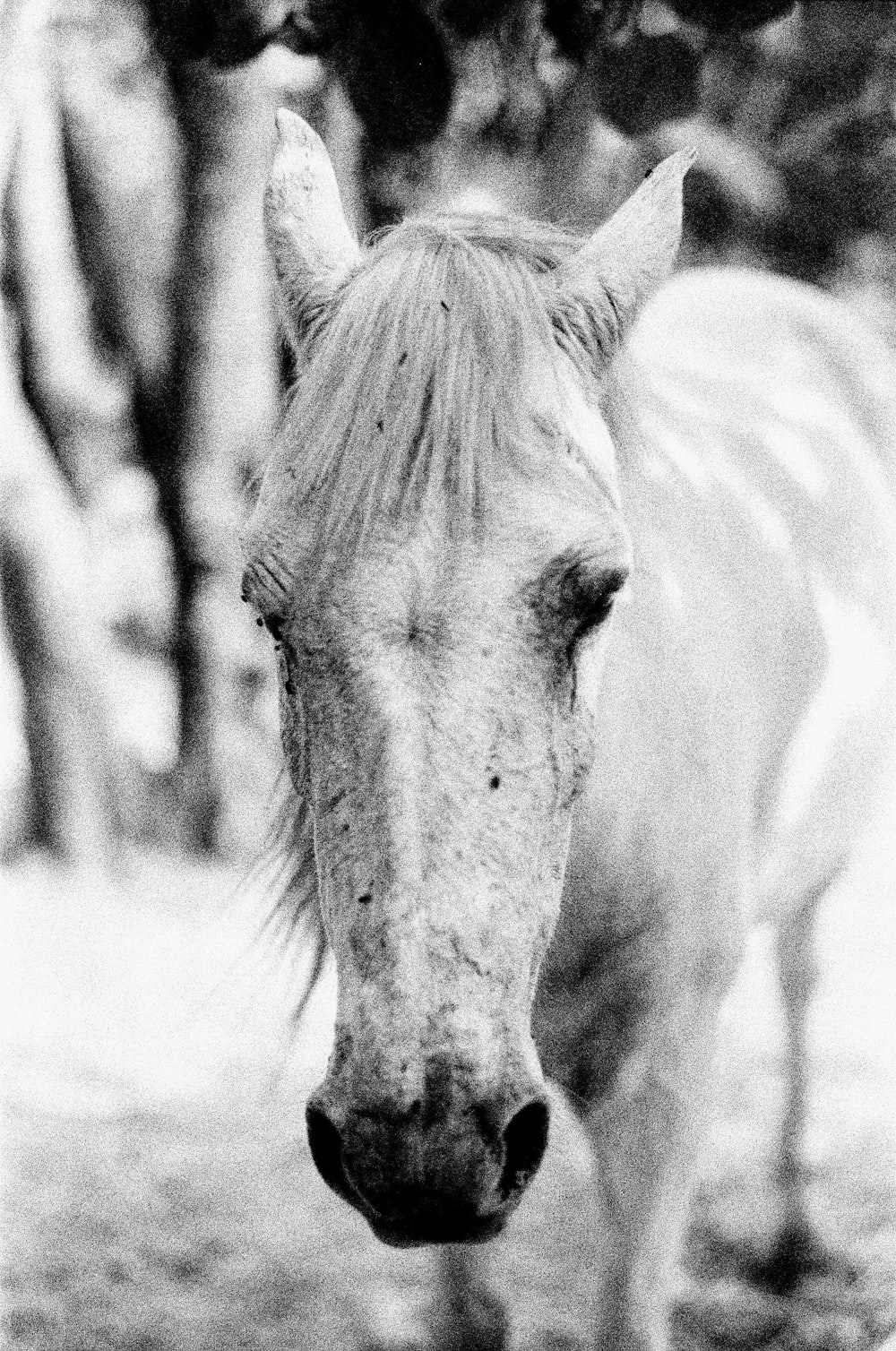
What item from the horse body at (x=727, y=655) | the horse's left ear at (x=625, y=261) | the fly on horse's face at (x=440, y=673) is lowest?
the horse body at (x=727, y=655)

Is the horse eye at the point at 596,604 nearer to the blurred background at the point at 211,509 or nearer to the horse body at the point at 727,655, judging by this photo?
the horse body at the point at 727,655

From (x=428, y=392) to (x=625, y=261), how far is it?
19cm

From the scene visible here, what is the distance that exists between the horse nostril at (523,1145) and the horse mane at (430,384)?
0.34m

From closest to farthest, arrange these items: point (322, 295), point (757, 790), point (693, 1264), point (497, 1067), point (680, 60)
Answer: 1. point (497, 1067)
2. point (322, 295)
3. point (757, 790)
4. point (680, 60)
5. point (693, 1264)

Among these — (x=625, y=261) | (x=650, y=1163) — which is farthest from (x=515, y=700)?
(x=650, y=1163)

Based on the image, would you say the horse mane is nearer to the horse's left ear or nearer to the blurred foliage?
the horse's left ear

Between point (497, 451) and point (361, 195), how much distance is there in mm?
623

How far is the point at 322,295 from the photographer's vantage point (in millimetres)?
917

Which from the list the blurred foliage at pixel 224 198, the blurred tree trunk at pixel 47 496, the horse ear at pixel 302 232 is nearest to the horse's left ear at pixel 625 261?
the horse ear at pixel 302 232

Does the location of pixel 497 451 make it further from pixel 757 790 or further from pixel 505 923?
pixel 757 790

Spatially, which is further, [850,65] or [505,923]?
[850,65]

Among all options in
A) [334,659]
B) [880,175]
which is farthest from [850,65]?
[334,659]

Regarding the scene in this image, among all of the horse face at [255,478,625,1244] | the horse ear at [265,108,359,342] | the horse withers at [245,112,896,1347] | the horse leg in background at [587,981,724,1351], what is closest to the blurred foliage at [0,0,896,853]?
the horse withers at [245,112,896,1347]

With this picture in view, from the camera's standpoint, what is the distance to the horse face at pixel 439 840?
2.46 feet
